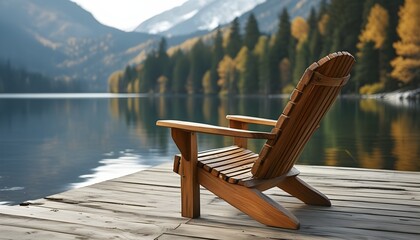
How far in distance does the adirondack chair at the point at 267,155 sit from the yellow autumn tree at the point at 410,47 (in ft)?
131

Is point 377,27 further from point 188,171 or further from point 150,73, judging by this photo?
point 150,73

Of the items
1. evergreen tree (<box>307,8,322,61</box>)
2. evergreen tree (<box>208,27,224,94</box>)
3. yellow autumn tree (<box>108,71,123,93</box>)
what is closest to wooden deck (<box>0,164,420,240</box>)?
evergreen tree (<box>307,8,322,61</box>)

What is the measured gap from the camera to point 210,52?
88.0 meters

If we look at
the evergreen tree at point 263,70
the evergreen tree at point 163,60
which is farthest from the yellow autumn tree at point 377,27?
the evergreen tree at point 163,60

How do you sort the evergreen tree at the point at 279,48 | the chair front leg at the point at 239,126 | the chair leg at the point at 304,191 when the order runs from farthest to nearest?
the evergreen tree at the point at 279,48 < the chair front leg at the point at 239,126 < the chair leg at the point at 304,191

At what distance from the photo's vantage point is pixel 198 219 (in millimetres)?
3455

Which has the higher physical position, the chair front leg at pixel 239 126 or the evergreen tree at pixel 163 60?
the evergreen tree at pixel 163 60

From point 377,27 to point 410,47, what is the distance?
23.1ft

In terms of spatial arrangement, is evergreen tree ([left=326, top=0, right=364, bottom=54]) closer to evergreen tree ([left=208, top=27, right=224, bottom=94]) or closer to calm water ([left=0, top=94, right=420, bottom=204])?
evergreen tree ([left=208, top=27, right=224, bottom=94])

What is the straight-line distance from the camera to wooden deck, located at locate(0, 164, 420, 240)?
3090 millimetres

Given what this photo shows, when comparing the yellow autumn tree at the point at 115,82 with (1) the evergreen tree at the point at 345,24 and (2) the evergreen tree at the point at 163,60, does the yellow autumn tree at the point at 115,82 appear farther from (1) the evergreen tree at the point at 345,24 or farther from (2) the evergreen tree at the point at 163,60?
(1) the evergreen tree at the point at 345,24

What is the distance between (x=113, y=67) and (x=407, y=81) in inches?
5564

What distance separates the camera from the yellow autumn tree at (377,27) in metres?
46.4

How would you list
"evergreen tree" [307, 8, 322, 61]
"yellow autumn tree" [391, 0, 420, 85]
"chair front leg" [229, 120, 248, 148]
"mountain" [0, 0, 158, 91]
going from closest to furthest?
"chair front leg" [229, 120, 248, 148]
"yellow autumn tree" [391, 0, 420, 85]
"evergreen tree" [307, 8, 322, 61]
"mountain" [0, 0, 158, 91]
